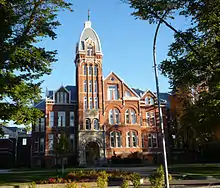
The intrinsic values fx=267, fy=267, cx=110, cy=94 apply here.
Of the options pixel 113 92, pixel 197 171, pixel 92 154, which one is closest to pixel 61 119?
pixel 92 154

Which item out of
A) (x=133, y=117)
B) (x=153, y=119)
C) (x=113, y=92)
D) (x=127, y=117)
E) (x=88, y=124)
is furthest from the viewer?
(x=153, y=119)

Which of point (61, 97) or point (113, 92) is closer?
point (61, 97)

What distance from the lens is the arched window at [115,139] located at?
156 feet

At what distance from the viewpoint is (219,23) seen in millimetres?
12742

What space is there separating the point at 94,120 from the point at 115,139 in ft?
16.7

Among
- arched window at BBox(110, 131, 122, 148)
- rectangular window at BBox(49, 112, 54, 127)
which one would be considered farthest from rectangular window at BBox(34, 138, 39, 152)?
arched window at BBox(110, 131, 122, 148)

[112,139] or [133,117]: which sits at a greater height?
[133,117]

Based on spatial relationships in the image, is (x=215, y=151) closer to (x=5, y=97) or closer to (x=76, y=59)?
(x=76, y=59)

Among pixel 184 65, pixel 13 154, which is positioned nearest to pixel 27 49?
pixel 184 65

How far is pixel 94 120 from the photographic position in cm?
Answer: 4775

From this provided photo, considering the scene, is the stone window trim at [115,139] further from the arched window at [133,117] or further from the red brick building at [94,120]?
the arched window at [133,117]

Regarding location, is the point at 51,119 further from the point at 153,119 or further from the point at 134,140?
the point at 153,119

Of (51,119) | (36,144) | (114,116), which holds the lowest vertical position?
(36,144)

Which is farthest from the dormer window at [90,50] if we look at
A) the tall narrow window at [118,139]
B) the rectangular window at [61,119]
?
the tall narrow window at [118,139]
